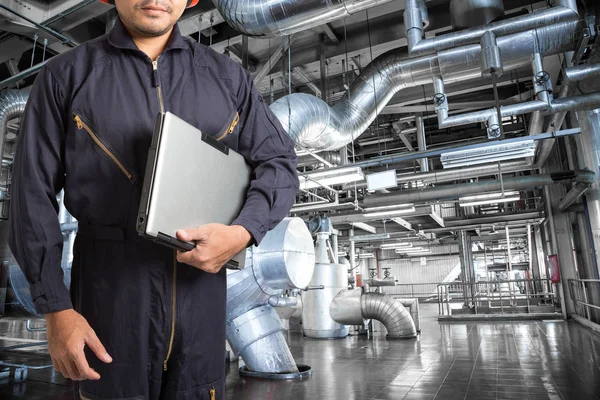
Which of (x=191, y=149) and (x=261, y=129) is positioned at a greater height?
(x=261, y=129)

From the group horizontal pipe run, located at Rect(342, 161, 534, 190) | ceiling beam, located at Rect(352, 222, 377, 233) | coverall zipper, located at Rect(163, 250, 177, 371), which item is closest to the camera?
coverall zipper, located at Rect(163, 250, 177, 371)

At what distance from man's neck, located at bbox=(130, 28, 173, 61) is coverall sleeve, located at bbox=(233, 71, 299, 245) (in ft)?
0.64

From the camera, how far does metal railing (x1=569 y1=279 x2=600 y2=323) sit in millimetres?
7850

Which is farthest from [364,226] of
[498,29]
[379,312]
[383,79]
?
[498,29]

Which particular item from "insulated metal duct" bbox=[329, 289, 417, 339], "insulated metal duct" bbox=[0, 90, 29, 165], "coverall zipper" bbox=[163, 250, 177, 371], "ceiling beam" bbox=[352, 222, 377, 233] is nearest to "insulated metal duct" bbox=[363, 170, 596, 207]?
"insulated metal duct" bbox=[329, 289, 417, 339]

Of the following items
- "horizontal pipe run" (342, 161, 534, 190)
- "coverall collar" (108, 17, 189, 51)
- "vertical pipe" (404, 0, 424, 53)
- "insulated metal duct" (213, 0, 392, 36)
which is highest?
"vertical pipe" (404, 0, 424, 53)

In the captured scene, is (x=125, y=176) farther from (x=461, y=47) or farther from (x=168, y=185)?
(x=461, y=47)

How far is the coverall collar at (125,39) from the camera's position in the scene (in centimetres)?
88

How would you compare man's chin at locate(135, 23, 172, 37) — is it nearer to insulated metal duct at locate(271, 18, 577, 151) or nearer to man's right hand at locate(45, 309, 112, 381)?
man's right hand at locate(45, 309, 112, 381)

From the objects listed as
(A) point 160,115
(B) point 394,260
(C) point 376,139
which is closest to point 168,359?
(A) point 160,115

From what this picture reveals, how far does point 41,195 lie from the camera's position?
77cm

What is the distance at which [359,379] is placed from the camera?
15.3 ft

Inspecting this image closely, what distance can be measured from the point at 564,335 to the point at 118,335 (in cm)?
860

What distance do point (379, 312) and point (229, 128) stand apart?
7317 mm
